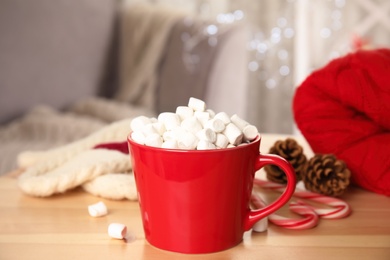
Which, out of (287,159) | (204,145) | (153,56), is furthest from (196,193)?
(153,56)

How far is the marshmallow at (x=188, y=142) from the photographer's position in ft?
1.61

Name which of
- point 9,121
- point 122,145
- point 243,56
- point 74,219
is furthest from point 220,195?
point 243,56

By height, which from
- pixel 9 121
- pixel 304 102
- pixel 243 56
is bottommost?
pixel 9 121

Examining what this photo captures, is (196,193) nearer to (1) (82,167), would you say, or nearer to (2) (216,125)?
(2) (216,125)

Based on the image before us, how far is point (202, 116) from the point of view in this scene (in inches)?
21.0

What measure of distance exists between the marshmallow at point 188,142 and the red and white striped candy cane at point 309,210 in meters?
0.15

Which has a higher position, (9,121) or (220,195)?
(220,195)

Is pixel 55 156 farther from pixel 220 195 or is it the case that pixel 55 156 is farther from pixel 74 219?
pixel 220 195

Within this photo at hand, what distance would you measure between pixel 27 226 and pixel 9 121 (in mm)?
1155

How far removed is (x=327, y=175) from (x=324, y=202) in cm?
3

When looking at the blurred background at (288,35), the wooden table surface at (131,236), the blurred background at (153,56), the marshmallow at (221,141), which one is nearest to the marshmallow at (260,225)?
the wooden table surface at (131,236)

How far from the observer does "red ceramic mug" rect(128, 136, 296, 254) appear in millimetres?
494

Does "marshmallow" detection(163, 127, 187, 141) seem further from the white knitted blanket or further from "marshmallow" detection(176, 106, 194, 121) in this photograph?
the white knitted blanket

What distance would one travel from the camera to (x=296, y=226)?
579mm
